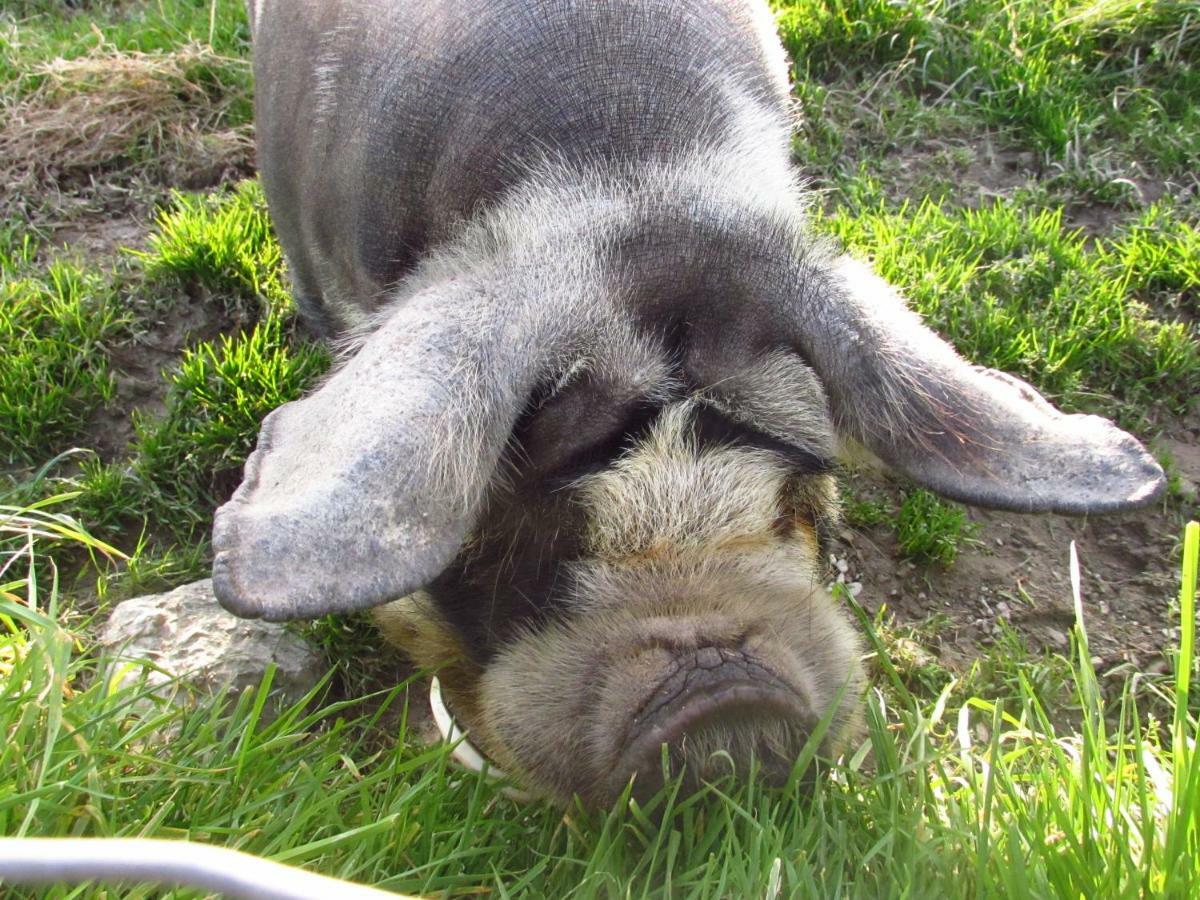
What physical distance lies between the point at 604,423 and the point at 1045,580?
1952mm

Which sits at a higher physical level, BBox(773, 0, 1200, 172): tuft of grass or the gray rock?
BBox(773, 0, 1200, 172): tuft of grass

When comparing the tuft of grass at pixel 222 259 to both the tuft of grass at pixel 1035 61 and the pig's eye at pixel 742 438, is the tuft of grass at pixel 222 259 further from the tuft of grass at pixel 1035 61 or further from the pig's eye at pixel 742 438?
the tuft of grass at pixel 1035 61

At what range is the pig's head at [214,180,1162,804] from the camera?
2.07m

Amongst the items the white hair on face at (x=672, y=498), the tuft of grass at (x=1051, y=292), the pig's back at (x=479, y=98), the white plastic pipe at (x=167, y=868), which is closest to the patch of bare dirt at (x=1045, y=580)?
the tuft of grass at (x=1051, y=292)

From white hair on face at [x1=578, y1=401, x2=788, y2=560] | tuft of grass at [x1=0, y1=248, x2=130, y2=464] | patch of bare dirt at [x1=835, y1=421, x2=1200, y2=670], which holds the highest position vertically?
white hair on face at [x1=578, y1=401, x2=788, y2=560]

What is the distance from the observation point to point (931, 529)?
11.9 ft

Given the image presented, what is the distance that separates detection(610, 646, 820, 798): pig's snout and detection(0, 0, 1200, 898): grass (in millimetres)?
77

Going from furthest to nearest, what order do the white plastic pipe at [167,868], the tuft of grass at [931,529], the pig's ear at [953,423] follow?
the tuft of grass at [931,529] → the pig's ear at [953,423] → the white plastic pipe at [167,868]

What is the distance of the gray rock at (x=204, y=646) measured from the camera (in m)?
2.89

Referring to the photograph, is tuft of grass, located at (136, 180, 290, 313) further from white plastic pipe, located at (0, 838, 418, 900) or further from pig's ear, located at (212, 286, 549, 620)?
white plastic pipe, located at (0, 838, 418, 900)

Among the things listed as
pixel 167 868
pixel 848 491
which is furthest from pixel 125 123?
pixel 167 868

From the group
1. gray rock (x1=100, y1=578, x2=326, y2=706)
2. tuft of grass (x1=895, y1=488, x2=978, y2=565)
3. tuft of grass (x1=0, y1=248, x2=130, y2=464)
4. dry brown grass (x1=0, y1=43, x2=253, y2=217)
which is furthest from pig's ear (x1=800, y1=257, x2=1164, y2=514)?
dry brown grass (x1=0, y1=43, x2=253, y2=217)

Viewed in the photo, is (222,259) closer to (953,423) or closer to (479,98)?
(479,98)

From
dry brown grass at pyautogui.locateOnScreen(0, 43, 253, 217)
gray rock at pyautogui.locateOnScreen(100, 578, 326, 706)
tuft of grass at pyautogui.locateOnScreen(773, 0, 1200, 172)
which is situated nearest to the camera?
gray rock at pyautogui.locateOnScreen(100, 578, 326, 706)
